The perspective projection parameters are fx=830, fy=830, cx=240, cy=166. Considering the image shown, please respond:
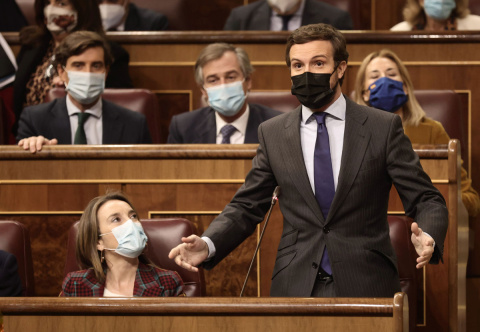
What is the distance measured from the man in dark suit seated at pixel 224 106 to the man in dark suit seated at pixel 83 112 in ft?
0.47

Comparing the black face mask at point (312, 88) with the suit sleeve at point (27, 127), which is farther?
the suit sleeve at point (27, 127)

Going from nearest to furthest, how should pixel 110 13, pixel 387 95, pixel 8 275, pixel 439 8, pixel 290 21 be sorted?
pixel 8 275
pixel 387 95
pixel 439 8
pixel 290 21
pixel 110 13

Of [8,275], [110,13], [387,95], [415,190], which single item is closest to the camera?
[415,190]

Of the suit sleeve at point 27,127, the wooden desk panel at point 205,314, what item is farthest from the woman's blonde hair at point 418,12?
the wooden desk panel at point 205,314

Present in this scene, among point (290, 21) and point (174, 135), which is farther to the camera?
A: point (290, 21)

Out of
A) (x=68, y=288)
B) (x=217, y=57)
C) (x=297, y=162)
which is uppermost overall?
(x=217, y=57)

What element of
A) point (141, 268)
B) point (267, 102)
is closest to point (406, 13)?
point (267, 102)

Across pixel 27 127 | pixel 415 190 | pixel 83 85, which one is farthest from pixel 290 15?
pixel 415 190

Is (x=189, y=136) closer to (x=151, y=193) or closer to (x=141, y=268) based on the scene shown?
(x=151, y=193)

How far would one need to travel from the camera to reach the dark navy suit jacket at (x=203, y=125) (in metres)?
2.03

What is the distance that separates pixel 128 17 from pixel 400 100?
1.21 metres

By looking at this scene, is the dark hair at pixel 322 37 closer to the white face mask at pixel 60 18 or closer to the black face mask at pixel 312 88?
the black face mask at pixel 312 88

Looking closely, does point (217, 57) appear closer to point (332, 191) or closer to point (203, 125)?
point (203, 125)

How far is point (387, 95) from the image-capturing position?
78.5 inches
